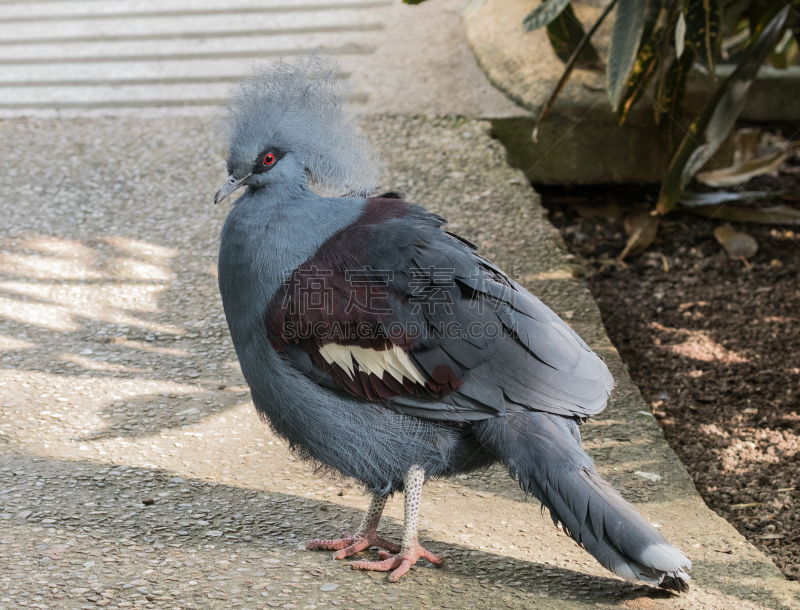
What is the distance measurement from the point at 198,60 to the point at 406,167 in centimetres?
228

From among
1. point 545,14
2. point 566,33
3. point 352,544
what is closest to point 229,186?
point 352,544

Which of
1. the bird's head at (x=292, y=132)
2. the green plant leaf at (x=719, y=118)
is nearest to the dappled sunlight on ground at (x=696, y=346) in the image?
the green plant leaf at (x=719, y=118)

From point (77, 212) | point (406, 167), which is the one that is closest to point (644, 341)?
point (406, 167)

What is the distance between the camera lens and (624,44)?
428 centimetres

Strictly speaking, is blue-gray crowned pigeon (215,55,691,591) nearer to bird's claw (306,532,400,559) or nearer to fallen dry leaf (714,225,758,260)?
bird's claw (306,532,400,559)

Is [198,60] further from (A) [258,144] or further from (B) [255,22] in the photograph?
(A) [258,144]

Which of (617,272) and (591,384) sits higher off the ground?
(591,384)

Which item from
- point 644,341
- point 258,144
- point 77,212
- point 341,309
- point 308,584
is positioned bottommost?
point 644,341

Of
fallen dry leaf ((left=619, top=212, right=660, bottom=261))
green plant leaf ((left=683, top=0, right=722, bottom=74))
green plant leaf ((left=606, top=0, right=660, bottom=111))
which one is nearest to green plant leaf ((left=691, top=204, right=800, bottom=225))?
fallen dry leaf ((left=619, top=212, right=660, bottom=261))

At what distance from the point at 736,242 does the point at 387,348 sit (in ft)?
12.8

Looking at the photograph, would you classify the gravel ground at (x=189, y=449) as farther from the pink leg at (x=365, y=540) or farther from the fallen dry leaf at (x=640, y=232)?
the fallen dry leaf at (x=640, y=232)

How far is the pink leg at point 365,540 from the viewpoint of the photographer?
8.61 feet

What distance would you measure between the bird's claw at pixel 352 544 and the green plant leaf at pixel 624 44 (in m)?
2.75

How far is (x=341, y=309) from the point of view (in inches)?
94.3
